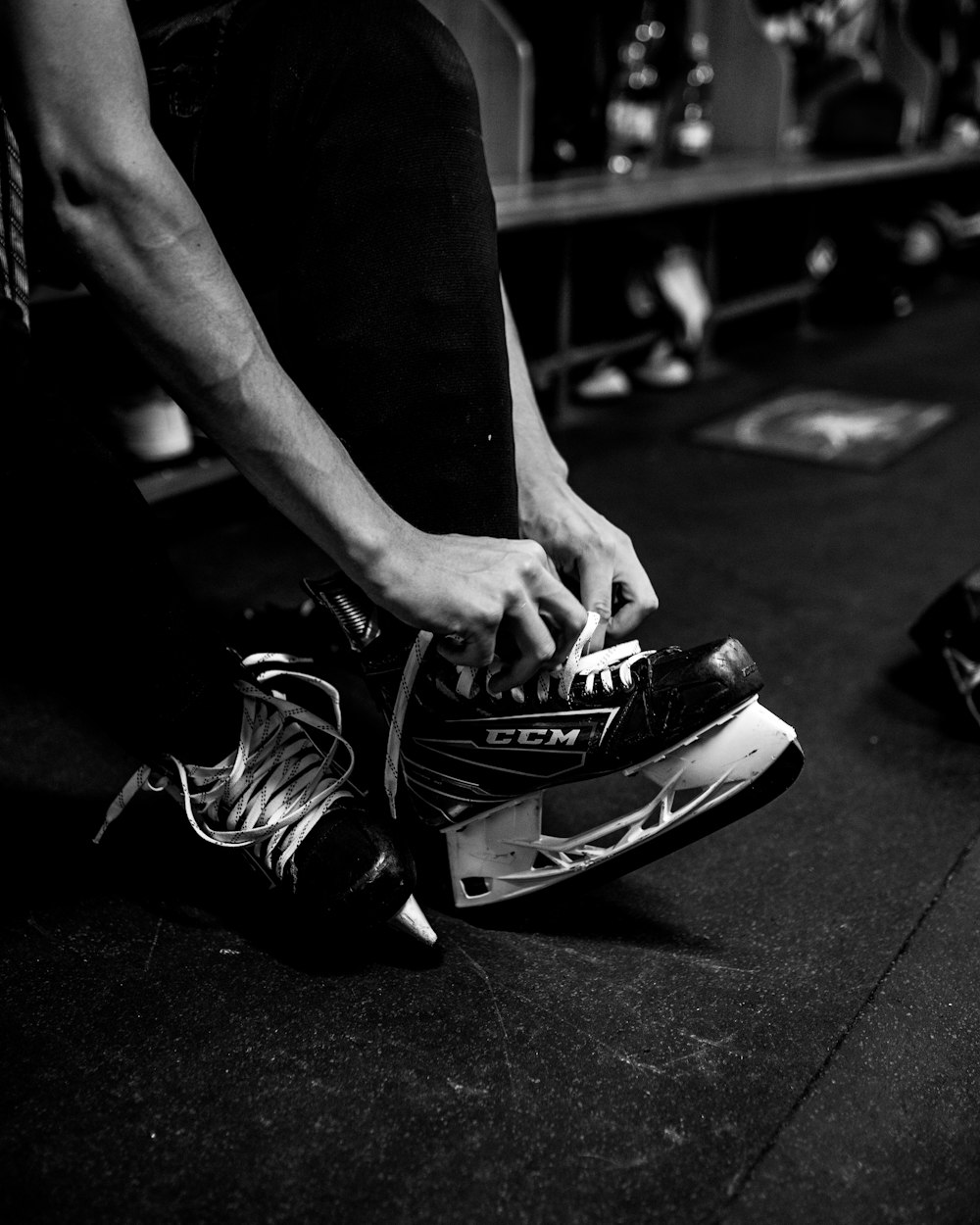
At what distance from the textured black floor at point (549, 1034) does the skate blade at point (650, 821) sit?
1.7 inches

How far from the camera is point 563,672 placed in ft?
2.35

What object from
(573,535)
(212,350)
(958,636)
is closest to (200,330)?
(212,350)

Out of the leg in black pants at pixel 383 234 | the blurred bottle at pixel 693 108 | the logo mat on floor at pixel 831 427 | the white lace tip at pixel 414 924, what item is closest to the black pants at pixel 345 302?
the leg in black pants at pixel 383 234

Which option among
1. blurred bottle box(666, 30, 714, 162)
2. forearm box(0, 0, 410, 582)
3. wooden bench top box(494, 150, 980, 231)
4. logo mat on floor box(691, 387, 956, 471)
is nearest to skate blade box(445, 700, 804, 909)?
Answer: forearm box(0, 0, 410, 582)

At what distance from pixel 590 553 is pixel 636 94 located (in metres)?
2.38

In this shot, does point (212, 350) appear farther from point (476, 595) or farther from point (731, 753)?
point (731, 753)

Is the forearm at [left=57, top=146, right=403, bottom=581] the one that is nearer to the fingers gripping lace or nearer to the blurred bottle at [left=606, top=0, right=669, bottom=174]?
the fingers gripping lace

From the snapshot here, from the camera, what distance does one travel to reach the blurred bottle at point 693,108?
2.94 metres

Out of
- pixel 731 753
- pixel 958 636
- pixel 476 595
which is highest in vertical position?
pixel 476 595

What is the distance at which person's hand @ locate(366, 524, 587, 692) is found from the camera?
0.61 m

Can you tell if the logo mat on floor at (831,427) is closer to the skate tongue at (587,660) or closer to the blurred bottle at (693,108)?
the blurred bottle at (693,108)

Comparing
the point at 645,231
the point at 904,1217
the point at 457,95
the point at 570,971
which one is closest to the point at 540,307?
the point at 645,231

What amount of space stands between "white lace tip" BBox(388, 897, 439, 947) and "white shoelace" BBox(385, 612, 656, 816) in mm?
117

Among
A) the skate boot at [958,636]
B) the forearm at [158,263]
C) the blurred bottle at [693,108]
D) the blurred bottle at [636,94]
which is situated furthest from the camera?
the blurred bottle at [693,108]
